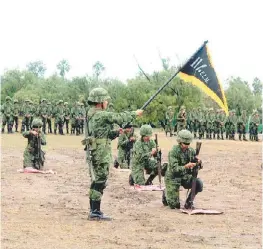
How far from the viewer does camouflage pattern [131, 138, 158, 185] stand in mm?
12195

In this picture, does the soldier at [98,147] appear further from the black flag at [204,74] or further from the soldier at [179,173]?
the black flag at [204,74]

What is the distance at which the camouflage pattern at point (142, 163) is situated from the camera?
12.2 m

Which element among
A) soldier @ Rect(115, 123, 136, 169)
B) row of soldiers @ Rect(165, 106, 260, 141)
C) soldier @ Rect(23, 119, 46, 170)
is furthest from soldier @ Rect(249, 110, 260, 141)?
soldier @ Rect(23, 119, 46, 170)

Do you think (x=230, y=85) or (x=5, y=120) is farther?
(x=230, y=85)

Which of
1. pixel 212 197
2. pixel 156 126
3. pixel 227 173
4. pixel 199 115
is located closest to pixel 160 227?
pixel 212 197

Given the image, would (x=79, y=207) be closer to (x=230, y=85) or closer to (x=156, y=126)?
(x=156, y=126)

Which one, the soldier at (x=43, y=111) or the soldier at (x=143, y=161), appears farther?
the soldier at (x=43, y=111)

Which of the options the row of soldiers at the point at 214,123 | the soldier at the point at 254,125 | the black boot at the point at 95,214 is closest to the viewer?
the black boot at the point at 95,214

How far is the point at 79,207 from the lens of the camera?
963cm

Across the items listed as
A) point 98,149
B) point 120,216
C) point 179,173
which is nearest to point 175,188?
point 179,173

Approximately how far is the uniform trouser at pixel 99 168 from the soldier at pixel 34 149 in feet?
19.3

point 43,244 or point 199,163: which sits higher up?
point 199,163

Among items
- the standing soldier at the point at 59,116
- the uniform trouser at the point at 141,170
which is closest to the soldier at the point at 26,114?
the standing soldier at the point at 59,116

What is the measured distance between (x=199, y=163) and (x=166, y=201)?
95 cm
